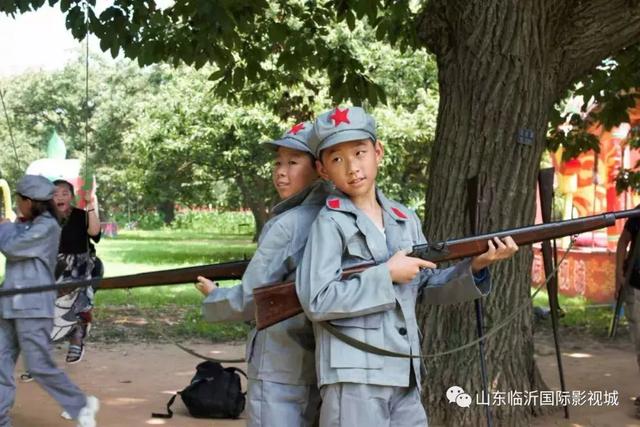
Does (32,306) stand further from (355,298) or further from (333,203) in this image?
(355,298)

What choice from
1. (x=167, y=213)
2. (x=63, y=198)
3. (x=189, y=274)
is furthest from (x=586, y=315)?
(x=167, y=213)

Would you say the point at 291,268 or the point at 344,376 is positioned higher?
the point at 291,268

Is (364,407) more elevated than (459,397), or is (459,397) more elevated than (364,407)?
(364,407)

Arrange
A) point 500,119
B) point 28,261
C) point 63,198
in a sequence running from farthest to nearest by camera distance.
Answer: point 63,198, point 500,119, point 28,261

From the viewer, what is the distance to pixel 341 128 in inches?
123

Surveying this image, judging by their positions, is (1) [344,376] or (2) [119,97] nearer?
(1) [344,376]

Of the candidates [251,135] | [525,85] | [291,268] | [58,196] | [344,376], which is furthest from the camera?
[251,135]

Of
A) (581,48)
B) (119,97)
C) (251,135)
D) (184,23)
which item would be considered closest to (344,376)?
(581,48)

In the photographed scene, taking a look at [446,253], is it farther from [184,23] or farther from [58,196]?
[184,23]

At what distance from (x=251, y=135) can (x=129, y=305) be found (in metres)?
11.4

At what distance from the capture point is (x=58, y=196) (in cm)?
711

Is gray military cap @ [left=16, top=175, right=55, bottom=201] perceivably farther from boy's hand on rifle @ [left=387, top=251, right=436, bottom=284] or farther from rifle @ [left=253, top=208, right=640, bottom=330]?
boy's hand on rifle @ [left=387, top=251, right=436, bottom=284]

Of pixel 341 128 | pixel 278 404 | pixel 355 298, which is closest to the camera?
pixel 355 298

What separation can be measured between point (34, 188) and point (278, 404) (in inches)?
111
